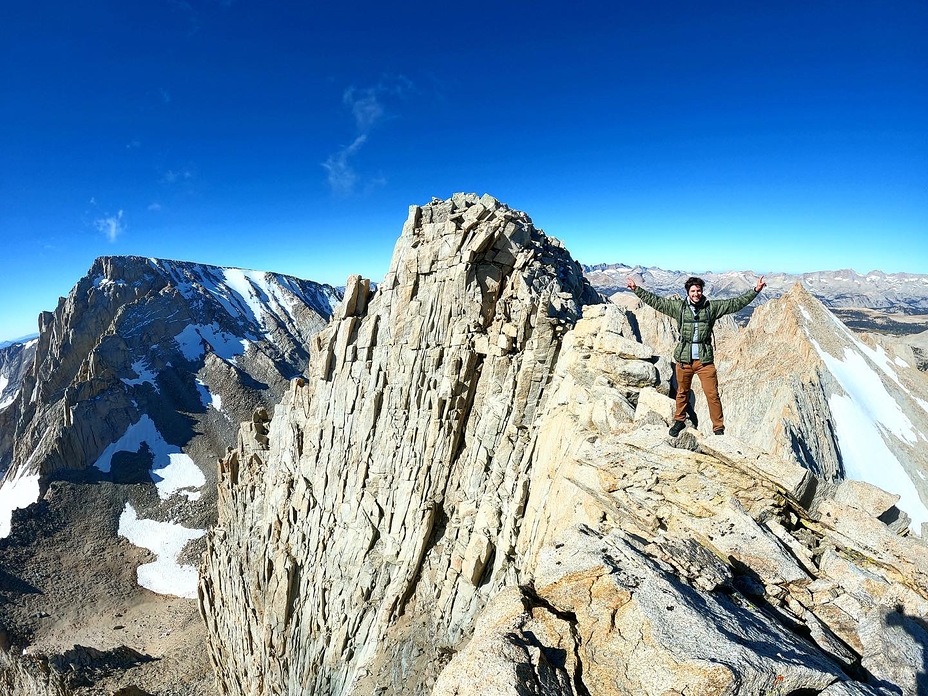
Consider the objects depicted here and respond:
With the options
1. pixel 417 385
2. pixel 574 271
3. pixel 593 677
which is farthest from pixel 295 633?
pixel 574 271

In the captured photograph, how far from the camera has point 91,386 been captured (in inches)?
4680

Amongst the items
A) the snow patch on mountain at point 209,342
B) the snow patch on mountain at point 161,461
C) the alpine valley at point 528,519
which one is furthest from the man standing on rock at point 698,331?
the snow patch on mountain at point 209,342

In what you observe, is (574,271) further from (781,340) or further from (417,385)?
(781,340)

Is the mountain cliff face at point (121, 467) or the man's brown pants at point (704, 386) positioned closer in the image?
the man's brown pants at point (704, 386)

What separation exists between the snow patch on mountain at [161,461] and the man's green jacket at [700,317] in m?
122

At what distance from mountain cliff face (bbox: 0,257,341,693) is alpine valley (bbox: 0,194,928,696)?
95 centimetres

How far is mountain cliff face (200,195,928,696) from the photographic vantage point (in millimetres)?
8688

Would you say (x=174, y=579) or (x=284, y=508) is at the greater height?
(x=284, y=508)

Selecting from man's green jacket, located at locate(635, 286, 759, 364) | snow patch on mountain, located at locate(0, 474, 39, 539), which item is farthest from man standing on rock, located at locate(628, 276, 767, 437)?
snow patch on mountain, located at locate(0, 474, 39, 539)

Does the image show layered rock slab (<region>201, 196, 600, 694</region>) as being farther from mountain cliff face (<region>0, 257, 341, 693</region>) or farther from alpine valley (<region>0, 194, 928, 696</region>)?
mountain cliff face (<region>0, 257, 341, 693</region>)

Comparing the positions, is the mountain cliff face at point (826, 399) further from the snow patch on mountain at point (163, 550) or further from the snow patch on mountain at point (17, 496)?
the snow patch on mountain at point (17, 496)

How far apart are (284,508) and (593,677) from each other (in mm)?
37322

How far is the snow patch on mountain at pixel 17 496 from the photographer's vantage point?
8629 cm

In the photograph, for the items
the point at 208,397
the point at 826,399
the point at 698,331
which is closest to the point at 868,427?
the point at 826,399
